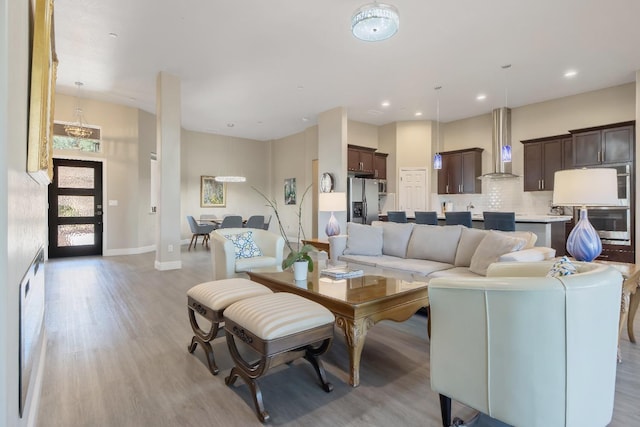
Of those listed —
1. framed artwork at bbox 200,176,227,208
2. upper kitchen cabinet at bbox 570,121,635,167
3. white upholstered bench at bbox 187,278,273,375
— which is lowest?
white upholstered bench at bbox 187,278,273,375

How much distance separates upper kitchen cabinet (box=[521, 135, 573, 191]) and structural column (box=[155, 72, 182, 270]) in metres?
7.16

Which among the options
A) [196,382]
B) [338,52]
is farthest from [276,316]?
[338,52]

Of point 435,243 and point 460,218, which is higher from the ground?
point 460,218

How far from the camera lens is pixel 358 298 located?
2244mm

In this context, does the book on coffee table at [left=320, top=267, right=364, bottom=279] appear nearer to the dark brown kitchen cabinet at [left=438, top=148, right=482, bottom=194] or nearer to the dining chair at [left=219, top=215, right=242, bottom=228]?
the dining chair at [left=219, top=215, right=242, bottom=228]

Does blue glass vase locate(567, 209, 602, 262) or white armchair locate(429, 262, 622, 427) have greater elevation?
blue glass vase locate(567, 209, 602, 262)

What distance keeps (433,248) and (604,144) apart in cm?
419

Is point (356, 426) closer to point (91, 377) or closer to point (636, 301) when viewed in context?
point (91, 377)

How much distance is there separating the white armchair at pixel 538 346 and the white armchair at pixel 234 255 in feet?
8.89

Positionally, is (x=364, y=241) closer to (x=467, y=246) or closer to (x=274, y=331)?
(x=467, y=246)

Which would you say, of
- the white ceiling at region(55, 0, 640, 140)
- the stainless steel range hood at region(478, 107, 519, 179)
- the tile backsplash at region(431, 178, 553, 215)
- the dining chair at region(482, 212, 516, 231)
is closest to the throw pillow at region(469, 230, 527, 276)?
the dining chair at region(482, 212, 516, 231)

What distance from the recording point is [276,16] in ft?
12.7

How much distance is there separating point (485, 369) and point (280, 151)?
32.8 feet

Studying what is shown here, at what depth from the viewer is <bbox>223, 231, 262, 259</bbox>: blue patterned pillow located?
408 centimetres
